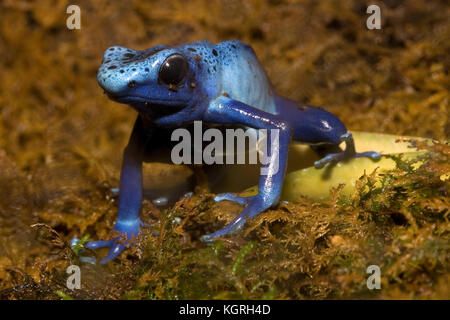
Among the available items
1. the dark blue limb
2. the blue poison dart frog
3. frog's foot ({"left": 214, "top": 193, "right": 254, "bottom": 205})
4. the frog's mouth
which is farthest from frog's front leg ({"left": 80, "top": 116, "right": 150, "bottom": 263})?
the dark blue limb

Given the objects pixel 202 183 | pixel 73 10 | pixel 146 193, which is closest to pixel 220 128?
pixel 202 183

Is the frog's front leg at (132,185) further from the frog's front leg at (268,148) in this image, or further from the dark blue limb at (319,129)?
the dark blue limb at (319,129)

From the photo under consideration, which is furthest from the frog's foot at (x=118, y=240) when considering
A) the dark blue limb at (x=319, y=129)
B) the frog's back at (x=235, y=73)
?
the dark blue limb at (x=319, y=129)

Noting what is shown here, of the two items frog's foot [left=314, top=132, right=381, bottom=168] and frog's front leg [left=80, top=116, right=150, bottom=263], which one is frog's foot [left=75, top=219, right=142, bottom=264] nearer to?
frog's front leg [left=80, top=116, right=150, bottom=263]

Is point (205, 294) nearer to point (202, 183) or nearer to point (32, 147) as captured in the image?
point (202, 183)

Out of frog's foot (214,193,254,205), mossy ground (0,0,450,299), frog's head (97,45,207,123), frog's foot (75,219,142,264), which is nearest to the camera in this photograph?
mossy ground (0,0,450,299)

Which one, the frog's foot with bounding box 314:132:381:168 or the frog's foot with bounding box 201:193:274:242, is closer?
the frog's foot with bounding box 201:193:274:242

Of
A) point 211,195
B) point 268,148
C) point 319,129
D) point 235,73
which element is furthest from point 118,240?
point 319,129

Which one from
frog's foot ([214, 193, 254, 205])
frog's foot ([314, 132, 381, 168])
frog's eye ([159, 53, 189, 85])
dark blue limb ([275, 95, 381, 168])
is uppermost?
frog's eye ([159, 53, 189, 85])

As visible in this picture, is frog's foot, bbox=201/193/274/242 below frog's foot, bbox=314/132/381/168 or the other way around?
below
